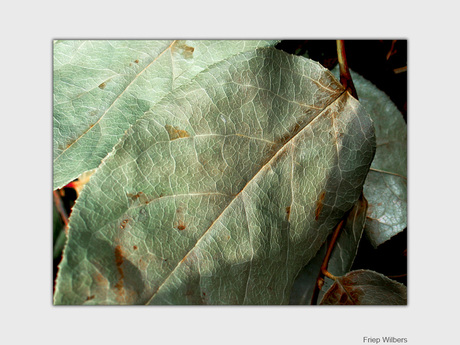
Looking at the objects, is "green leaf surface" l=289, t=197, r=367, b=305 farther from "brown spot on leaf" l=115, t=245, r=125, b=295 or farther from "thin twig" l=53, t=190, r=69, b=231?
"thin twig" l=53, t=190, r=69, b=231

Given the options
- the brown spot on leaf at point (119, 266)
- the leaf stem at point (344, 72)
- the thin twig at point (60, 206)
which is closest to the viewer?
the brown spot on leaf at point (119, 266)

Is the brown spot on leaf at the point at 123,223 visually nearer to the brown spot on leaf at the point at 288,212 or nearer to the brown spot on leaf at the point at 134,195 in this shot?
the brown spot on leaf at the point at 134,195

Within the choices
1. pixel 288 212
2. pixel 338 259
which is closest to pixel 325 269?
pixel 338 259

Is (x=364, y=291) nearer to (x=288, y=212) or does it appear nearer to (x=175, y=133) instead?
(x=288, y=212)

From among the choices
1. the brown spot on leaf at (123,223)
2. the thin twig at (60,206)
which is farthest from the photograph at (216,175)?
the thin twig at (60,206)

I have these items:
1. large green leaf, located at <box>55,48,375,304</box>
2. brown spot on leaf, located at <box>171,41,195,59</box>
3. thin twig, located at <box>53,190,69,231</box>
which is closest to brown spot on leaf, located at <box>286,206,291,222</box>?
large green leaf, located at <box>55,48,375,304</box>

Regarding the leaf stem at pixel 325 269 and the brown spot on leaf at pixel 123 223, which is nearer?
the brown spot on leaf at pixel 123 223
